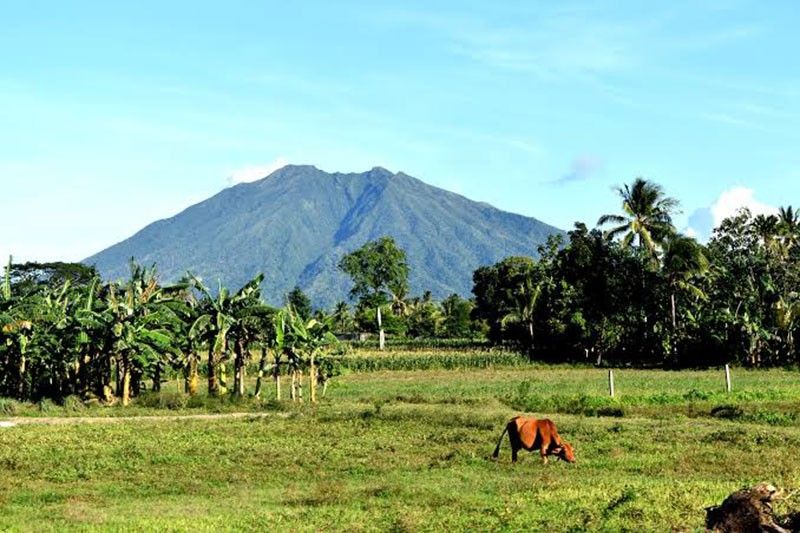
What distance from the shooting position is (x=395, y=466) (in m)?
18.7

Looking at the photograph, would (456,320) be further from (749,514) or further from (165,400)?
(749,514)

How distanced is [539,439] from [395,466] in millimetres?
3171

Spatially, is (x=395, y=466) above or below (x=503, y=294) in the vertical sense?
below

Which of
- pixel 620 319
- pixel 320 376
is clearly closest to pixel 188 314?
pixel 320 376

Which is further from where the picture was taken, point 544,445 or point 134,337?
point 134,337

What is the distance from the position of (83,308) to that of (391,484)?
22.6m

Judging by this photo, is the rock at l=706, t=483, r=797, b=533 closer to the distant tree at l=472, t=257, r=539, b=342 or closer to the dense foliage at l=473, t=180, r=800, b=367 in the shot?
the dense foliage at l=473, t=180, r=800, b=367

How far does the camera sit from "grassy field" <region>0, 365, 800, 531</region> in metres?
13.8

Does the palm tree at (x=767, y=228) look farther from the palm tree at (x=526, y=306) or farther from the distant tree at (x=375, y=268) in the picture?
the distant tree at (x=375, y=268)

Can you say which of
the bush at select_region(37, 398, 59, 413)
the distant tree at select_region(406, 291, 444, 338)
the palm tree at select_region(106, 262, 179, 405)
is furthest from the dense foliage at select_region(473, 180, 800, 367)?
the distant tree at select_region(406, 291, 444, 338)

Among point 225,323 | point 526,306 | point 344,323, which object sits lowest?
point 225,323

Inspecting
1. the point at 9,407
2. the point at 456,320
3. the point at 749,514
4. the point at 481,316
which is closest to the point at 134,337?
the point at 9,407

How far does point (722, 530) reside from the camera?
38.6 ft

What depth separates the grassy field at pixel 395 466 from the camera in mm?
13750
